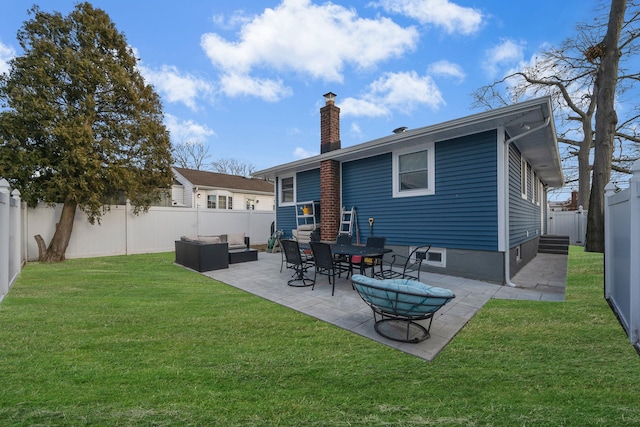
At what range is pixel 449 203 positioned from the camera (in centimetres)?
680

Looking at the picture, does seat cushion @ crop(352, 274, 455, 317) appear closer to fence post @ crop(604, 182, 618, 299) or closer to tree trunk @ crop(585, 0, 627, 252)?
fence post @ crop(604, 182, 618, 299)

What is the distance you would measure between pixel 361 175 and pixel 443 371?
22.3 feet

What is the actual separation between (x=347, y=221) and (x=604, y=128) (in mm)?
8527

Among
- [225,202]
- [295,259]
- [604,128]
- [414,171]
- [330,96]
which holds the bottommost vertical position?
[295,259]

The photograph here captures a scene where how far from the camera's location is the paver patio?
3415mm

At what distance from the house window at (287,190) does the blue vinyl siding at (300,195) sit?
0.69ft

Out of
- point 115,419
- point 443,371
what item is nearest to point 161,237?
point 115,419

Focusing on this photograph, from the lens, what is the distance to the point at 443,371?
2.49 metres

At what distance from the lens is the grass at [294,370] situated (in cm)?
190

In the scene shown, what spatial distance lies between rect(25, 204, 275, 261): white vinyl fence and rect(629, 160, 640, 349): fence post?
1347 centimetres

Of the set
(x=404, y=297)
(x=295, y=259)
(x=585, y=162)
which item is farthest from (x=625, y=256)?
(x=585, y=162)

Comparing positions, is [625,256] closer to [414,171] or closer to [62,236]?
[414,171]

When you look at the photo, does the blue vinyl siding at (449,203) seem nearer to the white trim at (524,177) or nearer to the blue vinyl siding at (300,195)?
the blue vinyl siding at (300,195)

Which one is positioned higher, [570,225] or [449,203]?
[449,203]
